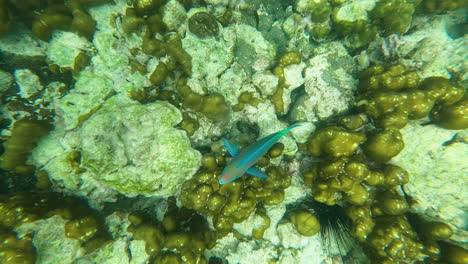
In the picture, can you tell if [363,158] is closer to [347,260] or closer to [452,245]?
[452,245]

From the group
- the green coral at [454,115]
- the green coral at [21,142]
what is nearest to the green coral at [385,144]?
the green coral at [454,115]

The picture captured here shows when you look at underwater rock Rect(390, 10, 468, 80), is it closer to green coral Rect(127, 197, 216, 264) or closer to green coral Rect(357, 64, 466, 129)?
green coral Rect(357, 64, 466, 129)

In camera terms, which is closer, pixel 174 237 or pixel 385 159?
pixel 385 159

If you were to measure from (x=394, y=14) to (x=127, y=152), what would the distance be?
5730 mm

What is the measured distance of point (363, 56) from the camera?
4.12 m

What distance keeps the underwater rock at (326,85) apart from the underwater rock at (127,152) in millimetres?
2351

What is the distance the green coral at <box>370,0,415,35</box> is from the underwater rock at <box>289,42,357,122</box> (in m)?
0.83

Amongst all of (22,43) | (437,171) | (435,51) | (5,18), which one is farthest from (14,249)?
(435,51)

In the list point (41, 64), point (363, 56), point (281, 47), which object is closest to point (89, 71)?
point (41, 64)

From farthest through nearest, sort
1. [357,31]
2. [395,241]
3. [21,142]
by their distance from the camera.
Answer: [357,31] < [21,142] < [395,241]

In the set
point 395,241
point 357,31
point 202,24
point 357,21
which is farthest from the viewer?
point 357,31

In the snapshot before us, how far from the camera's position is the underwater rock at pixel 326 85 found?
12.4 feet

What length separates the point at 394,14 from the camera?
12.7 feet

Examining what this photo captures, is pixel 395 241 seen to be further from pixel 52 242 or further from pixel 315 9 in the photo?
pixel 52 242
